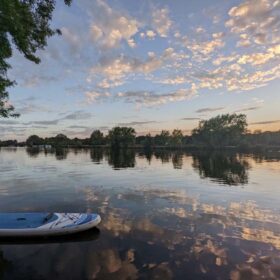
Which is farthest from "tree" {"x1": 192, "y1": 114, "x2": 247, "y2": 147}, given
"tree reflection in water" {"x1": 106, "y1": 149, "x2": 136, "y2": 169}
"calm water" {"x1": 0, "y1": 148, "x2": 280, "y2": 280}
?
"calm water" {"x1": 0, "y1": 148, "x2": 280, "y2": 280}

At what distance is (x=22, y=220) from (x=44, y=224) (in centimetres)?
138

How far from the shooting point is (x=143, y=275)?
1025 centimetres

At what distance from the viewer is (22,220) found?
1438 cm

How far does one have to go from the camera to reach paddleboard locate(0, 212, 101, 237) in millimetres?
13359

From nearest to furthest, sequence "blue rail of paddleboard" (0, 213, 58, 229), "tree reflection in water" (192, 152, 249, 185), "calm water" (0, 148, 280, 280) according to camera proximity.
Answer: "calm water" (0, 148, 280, 280)
"blue rail of paddleboard" (0, 213, 58, 229)
"tree reflection in water" (192, 152, 249, 185)

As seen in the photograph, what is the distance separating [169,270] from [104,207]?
10573 millimetres

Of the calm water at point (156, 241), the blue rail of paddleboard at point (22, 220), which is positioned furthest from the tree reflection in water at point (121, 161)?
the blue rail of paddleboard at point (22, 220)

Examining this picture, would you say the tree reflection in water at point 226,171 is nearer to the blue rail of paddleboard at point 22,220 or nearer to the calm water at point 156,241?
the calm water at point 156,241

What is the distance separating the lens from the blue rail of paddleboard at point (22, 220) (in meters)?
13.7

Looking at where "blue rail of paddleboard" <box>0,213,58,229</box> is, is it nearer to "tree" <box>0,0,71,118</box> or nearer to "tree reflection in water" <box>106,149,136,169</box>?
"tree" <box>0,0,71,118</box>

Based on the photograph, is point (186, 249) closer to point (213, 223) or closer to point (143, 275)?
point (143, 275)

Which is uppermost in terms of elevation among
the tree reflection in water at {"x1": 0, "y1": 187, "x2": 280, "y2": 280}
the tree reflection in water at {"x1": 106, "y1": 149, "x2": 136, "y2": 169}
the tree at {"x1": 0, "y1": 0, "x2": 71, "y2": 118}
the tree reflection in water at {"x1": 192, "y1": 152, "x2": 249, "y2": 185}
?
the tree at {"x1": 0, "y1": 0, "x2": 71, "y2": 118}

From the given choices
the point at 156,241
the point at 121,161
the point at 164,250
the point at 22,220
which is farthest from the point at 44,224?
the point at 121,161

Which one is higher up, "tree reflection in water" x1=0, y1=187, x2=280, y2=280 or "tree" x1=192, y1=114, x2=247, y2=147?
"tree" x1=192, y1=114, x2=247, y2=147
